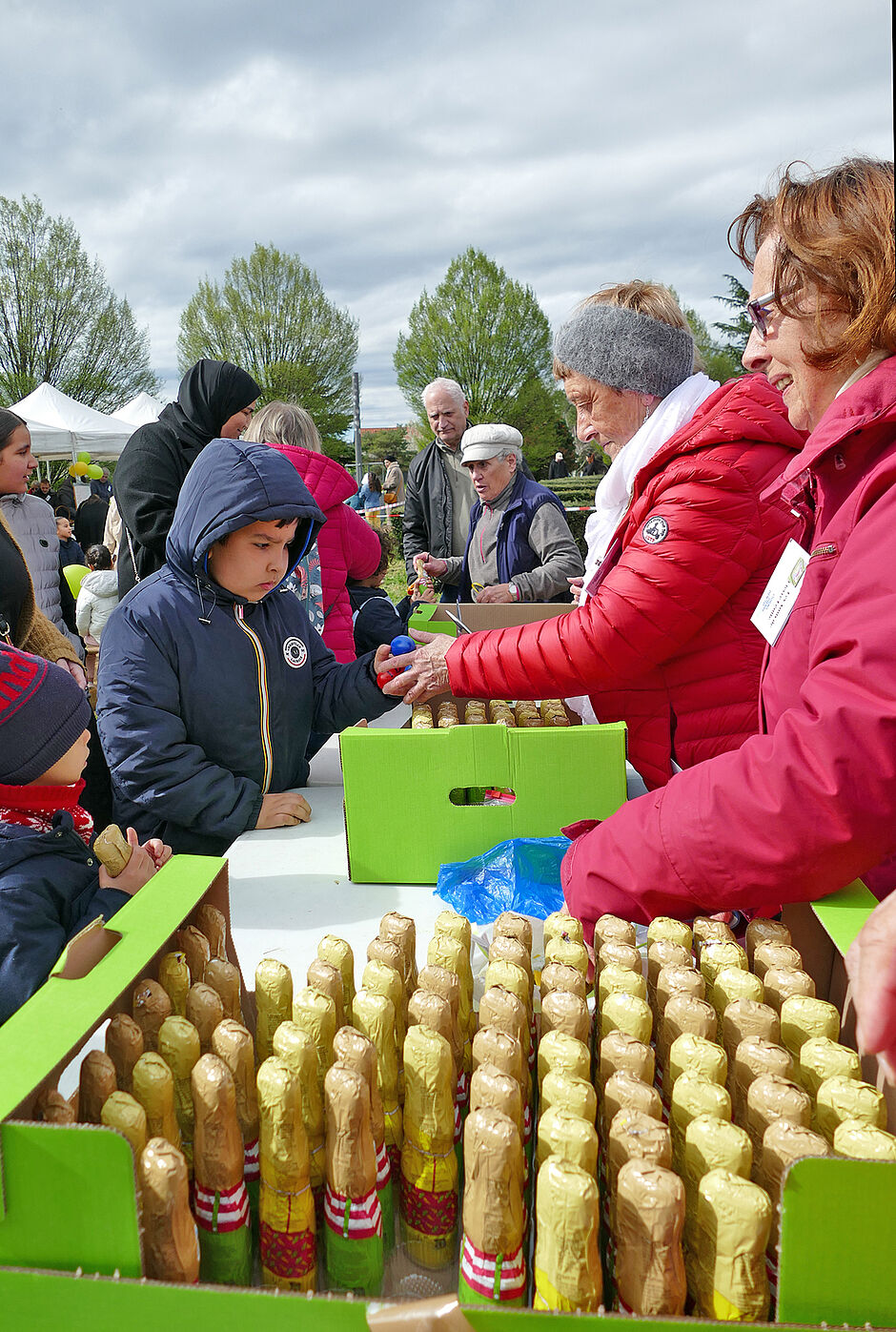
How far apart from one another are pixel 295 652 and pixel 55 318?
33009 mm

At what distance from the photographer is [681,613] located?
1744 millimetres

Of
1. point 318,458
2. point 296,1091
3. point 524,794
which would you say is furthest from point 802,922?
point 318,458

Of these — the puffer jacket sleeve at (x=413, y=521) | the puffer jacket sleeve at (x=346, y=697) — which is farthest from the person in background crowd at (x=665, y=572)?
the puffer jacket sleeve at (x=413, y=521)

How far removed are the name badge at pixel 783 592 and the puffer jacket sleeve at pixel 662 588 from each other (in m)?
0.30

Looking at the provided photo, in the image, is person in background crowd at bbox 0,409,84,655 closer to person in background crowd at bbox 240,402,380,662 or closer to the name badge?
person in background crowd at bbox 240,402,380,662

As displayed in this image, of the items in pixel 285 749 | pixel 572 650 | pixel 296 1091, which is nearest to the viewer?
pixel 296 1091

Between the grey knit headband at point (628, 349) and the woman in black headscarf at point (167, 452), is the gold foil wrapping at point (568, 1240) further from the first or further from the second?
the woman in black headscarf at point (167, 452)

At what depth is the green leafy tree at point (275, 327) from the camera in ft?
127

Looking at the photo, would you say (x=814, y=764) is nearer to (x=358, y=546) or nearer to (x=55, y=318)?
(x=358, y=546)

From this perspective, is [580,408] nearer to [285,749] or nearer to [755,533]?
[755,533]

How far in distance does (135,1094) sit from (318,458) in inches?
114

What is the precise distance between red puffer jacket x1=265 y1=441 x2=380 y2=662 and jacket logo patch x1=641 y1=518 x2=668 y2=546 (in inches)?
77.4

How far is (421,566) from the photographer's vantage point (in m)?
4.94

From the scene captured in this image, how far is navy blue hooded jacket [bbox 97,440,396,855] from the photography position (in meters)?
2.00
